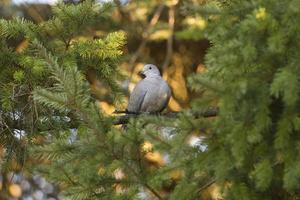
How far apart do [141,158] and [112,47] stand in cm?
110

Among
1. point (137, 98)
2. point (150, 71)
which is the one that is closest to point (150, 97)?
point (137, 98)

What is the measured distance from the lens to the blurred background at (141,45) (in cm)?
532

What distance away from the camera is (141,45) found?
5.23m

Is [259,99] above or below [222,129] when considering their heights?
above

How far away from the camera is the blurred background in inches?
210

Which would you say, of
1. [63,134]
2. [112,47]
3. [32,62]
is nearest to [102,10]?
[112,47]

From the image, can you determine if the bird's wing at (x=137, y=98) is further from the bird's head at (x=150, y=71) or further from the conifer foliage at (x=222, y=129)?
the conifer foliage at (x=222, y=129)

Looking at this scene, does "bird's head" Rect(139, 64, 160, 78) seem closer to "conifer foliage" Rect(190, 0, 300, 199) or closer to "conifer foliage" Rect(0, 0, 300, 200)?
"conifer foliage" Rect(0, 0, 300, 200)

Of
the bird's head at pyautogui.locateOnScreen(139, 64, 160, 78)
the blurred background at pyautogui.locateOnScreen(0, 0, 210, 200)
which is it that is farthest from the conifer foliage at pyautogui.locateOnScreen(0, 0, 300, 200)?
the blurred background at pyautogui.locateOnScreen(0, 0, 210, 200)

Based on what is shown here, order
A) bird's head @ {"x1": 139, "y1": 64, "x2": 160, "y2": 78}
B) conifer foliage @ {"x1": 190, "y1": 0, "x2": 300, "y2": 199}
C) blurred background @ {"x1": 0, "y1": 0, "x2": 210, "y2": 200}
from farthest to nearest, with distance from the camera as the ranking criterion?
blurred background @ {"x1": 0, "y1": 0, "x2": 210, "y2": 200}, bird's head @ {"x1": 139, "y1": 64, "x2": 160, "y2": 78}, conifer foliage @ {"x1": 190, "y1": 0, "x2": 300, "y2": 199}

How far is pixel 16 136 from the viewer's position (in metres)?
3.25

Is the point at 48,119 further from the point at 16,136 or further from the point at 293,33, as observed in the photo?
the point at 293,33

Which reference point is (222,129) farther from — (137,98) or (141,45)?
(141,45)

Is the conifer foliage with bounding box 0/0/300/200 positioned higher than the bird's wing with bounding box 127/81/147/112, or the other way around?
the conifer foliage with bounding box 0/0/300/200
